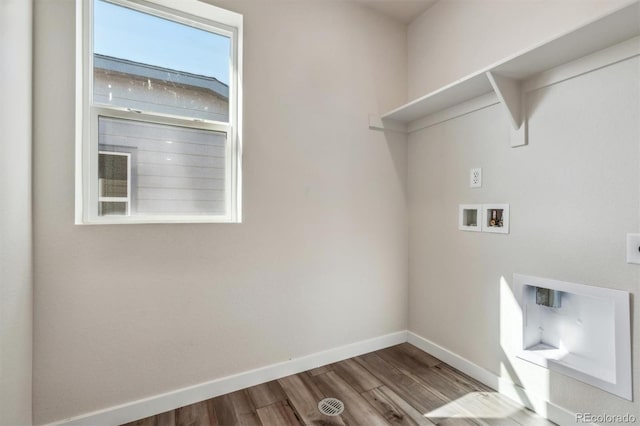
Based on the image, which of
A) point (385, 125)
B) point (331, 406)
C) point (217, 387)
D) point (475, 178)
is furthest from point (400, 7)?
point (217, 387)

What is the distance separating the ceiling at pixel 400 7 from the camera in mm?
2244

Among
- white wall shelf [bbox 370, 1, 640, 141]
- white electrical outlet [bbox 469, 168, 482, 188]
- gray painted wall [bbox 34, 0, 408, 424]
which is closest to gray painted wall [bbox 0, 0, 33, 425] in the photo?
gray painted wall [bbox 34, 0, 408, 424]

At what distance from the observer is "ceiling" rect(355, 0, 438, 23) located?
224cm

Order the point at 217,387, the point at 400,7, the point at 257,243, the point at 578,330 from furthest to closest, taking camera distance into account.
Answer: the point at 400,7
the point at 257,243
the point at 217,387
the point at 578,330

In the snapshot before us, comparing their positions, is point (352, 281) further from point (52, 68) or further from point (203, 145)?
point (52, 68)

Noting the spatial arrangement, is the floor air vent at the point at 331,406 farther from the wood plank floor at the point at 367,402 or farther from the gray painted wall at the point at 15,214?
the gray painted wall at the point at 15,214

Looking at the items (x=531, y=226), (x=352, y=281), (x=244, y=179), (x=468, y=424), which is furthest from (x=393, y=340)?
(x=244, y=179)

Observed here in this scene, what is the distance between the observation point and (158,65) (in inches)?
67.8

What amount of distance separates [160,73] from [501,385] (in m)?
2.78

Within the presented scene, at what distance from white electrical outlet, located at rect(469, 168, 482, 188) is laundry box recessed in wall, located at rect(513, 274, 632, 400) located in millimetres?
613

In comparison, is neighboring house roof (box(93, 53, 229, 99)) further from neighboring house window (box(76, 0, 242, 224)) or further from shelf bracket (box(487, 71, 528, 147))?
shelf bracket (box(487, 71, 528, 147))

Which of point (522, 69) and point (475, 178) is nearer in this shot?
point (522, 69)

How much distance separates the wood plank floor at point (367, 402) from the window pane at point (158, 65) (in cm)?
173

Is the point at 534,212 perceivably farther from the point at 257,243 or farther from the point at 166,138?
the point at 166,138
